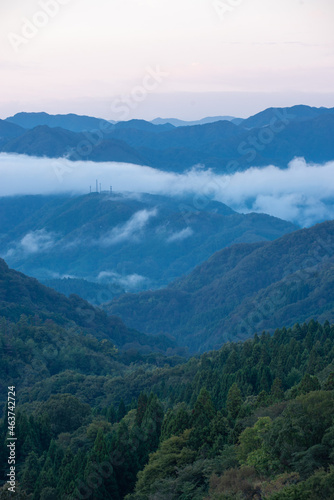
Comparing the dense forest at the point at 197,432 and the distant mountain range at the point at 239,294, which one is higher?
the distant mountain range at the point at 239,294

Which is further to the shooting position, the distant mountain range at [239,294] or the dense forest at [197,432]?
the distant mountain range at [239,294]

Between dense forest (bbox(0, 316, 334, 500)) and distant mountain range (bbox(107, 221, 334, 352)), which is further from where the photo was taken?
distant mountain range (bbox(107, 221, 334, 352))

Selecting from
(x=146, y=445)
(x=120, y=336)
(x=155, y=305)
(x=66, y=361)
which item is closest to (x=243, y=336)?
(x=120, y=336)

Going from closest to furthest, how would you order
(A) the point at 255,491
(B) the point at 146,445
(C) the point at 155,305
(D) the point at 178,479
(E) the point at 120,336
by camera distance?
(A) the point at 255,491, (D) the point at 178,479, (B) the point at 146,445, (E) the point at 120,336, (C) the point at 155,305

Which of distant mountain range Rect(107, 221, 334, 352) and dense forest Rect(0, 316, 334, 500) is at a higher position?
distant mountain range Rect(107, 221, 334, 352)

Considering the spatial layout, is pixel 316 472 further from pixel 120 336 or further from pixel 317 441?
pixel 120 336
